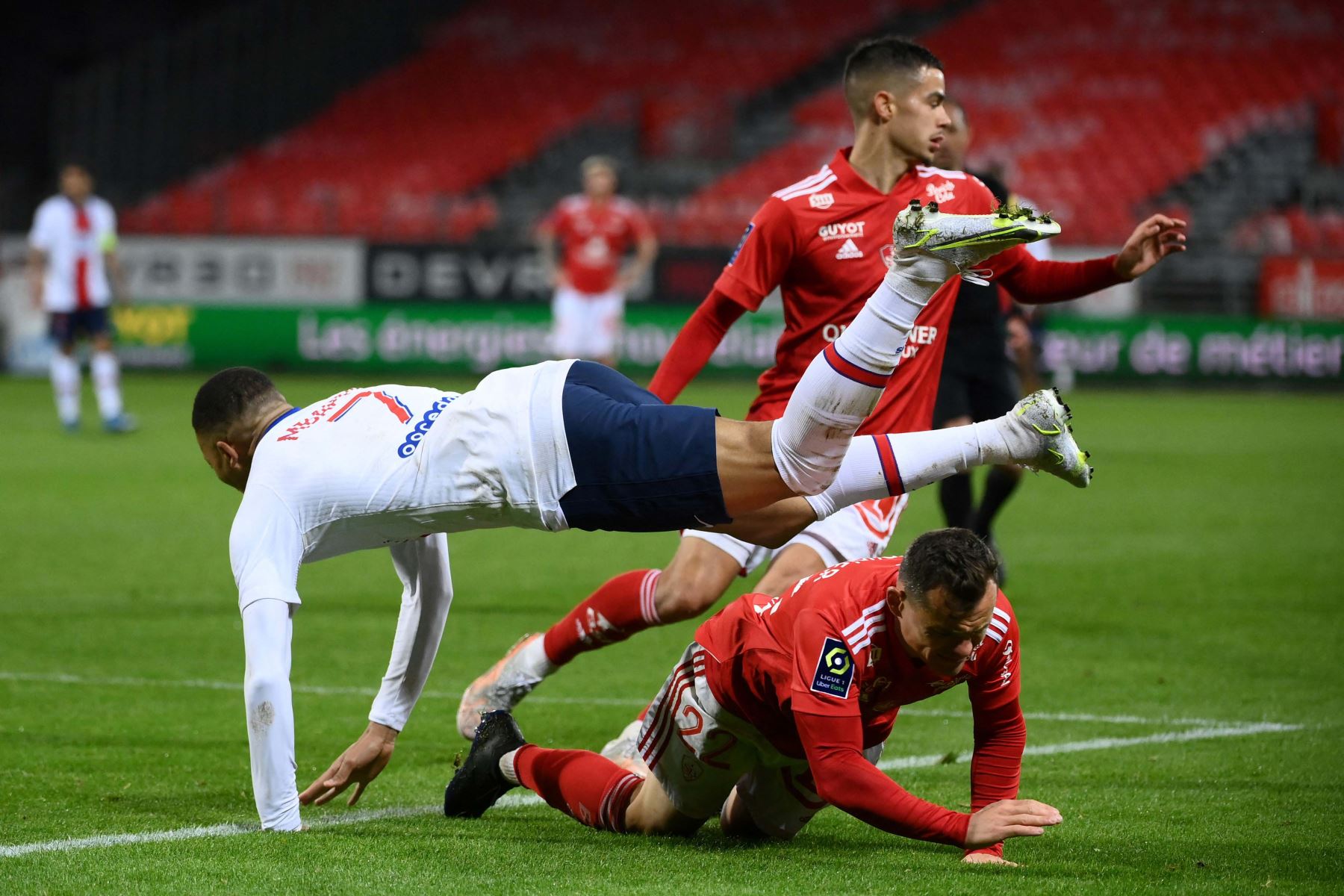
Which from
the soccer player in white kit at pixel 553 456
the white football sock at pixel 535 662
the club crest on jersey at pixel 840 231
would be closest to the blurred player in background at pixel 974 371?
the club crest on jersey at pixel 840 231

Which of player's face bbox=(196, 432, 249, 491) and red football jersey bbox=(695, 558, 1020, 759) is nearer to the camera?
red football jersey bbox=(695, 558, 1020, 759)

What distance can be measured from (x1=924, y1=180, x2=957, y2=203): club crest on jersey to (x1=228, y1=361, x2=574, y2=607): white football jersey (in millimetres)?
1576

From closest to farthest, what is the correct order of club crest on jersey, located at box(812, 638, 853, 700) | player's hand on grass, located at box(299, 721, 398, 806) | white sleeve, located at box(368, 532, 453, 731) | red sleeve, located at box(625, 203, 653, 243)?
club crest on jersey, located at box(812, 638, 853, 700) < player's hand on grass, located at box(299, 721, 398, 806) < white sleeve, located at box(368, 532, 453, 731) < red sleeve, located at box(625, 203, 653, 243)

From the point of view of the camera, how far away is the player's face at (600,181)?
57.3 ft

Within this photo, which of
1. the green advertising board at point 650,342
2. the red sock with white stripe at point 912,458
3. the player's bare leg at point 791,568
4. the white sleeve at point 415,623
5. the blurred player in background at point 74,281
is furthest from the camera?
the green advertising board at point 650,342

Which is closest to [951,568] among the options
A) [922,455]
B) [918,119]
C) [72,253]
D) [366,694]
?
[922,455]

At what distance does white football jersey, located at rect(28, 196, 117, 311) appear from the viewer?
55.5 ft

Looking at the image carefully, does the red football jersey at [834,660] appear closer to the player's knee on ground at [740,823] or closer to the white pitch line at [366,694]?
the player's knee on ground at [740,823]

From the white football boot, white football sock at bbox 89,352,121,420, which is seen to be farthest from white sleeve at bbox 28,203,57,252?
the white football boot

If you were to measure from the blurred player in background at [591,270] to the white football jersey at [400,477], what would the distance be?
536 inches

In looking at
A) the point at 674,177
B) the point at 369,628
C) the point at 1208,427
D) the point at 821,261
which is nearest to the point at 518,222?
the point at 674,177

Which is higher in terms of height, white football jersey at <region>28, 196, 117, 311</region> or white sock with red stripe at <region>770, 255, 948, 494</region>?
white football jersey at <region>28, 196, 117, 311</region>

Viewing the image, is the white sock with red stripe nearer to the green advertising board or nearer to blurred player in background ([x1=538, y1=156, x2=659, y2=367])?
blurred player in background ([x1=538, y1=156, x2=659, y2=367])

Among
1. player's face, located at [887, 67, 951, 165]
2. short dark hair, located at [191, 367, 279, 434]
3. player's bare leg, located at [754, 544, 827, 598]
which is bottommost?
player's bare leg, located at [754, 544, 827, 598]
